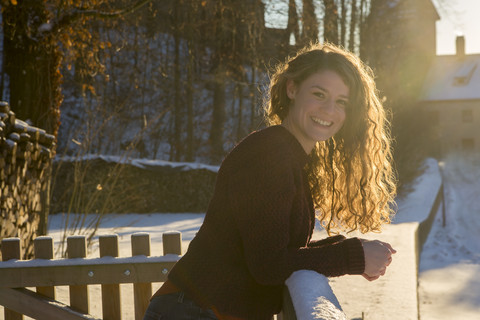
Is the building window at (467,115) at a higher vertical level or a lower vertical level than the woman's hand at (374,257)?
higher

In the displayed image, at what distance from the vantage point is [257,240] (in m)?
1.76

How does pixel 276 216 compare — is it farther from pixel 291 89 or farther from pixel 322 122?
pixel 291 89

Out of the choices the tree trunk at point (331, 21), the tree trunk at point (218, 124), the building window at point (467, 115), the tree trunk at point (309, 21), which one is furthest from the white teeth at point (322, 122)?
the building window at point (467, 115)

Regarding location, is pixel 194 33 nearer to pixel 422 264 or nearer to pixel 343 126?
pixel 422 264

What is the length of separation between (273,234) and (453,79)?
51.5 metres

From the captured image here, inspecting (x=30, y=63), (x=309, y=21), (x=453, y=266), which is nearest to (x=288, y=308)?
(x=30, y=63)

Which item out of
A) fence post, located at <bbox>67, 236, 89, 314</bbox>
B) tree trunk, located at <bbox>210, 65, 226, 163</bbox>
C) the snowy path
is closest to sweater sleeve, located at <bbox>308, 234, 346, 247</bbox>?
fence post, located at <bbox>67, 236, 89, 314</bbox>

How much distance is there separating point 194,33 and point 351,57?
19.1 metres

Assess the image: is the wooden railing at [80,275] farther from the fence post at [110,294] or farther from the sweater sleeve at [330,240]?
the sweater sleeve at [330,240]

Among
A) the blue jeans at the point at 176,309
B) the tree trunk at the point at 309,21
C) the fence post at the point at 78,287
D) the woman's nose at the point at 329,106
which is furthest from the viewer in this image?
the tree trunk at the point at 309,21

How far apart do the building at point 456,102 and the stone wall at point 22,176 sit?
1643 inches

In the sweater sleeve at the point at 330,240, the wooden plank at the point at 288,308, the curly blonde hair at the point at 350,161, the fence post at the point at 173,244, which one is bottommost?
the fence post at the point at 173,244

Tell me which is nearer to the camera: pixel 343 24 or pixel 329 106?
pixel 329 106

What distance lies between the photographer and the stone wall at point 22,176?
5.54m
